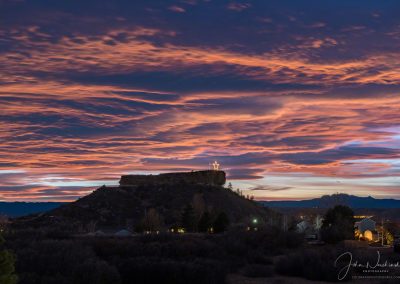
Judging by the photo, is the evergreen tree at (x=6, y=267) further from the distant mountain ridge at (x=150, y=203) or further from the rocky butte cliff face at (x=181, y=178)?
the rocky butte cliff face at (x=181, y=178)

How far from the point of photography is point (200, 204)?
91500mm

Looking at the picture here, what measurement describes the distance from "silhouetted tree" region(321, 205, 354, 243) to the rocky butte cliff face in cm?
6151

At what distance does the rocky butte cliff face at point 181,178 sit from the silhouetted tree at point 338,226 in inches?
2422

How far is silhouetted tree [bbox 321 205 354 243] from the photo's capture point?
49.8 m

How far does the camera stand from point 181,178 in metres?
127

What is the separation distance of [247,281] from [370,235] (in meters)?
54.6

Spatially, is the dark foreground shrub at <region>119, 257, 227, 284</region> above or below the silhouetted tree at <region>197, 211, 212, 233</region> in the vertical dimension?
below

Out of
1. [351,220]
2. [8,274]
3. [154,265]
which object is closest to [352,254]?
[154,265]

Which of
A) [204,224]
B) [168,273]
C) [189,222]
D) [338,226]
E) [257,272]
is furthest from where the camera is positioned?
[189,222]

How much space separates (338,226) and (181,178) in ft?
245

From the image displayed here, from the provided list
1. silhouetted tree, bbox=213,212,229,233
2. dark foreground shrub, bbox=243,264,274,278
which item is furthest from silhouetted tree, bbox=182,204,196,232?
dark foreground shrub, bbox=243,264,274,278

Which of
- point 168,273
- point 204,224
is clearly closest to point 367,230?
→ point 204,224

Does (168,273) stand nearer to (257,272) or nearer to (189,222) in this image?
(257,272)
